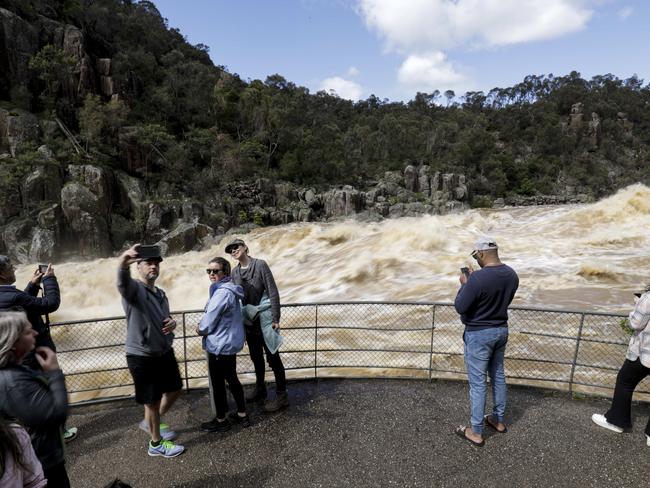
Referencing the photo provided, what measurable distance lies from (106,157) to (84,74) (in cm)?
932

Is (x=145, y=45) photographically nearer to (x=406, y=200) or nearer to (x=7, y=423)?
(x=406, y=200)

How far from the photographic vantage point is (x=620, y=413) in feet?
12.0

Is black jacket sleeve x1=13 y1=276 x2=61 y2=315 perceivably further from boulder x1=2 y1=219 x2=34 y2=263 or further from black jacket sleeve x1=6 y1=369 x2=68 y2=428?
boulder x1=2 y1=219 x2=34 y2=263

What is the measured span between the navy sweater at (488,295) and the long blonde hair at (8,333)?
2.93 meters

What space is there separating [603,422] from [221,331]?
3.73m

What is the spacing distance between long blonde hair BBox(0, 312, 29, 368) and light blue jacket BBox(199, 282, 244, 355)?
1.70m

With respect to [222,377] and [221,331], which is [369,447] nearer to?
[222,377]

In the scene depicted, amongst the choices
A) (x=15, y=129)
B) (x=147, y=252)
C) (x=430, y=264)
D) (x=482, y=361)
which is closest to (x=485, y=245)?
(x=482, y=361)

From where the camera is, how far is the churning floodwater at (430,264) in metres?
11.5

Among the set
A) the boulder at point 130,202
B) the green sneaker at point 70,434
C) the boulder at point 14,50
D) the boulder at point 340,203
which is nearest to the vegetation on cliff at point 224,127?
the boulder at point 14,50

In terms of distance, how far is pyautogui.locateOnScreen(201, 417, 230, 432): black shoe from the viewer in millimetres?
3760

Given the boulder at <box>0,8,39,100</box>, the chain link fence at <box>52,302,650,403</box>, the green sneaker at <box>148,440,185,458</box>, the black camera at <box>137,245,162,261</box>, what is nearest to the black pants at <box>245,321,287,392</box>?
the green sneaker at <box>148,440,185,458</box>

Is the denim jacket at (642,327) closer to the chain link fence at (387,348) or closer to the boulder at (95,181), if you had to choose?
the chain link fence at (387,348)

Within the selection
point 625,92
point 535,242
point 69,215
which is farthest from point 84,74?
point 625,92
